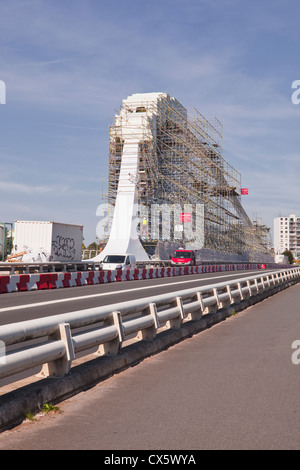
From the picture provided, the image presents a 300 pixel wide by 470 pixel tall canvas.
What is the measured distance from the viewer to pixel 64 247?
40281mm

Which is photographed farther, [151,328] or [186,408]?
[151,328]

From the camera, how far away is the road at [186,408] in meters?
4.44

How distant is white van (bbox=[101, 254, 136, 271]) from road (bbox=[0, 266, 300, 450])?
1047 inches

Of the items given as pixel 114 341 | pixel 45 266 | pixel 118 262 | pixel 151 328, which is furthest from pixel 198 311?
pixel 45 266

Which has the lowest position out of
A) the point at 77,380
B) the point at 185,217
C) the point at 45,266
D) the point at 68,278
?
the point at 77,380

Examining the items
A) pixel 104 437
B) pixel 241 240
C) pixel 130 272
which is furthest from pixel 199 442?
pixel 241 240

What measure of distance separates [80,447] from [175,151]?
7213 centimetres

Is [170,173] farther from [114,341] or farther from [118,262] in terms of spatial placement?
[114,341]

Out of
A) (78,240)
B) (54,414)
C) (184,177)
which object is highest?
(184,177)

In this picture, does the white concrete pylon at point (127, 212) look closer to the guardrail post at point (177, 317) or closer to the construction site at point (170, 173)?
the construction site at point (170, 173)

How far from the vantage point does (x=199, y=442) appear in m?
4.40

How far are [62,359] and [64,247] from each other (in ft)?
114

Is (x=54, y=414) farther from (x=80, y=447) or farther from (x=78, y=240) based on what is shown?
(x=78, y=240)

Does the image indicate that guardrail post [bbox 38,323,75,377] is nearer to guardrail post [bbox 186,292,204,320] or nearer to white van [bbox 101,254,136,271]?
guardrail post [bbox 186,292,204,320]
